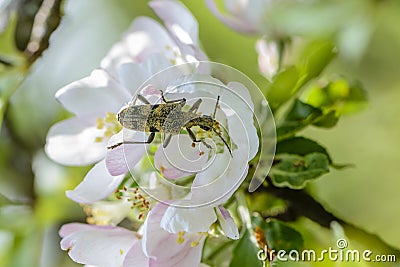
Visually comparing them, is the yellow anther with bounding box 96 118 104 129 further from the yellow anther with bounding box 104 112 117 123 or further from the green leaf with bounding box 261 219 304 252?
the green leaf with bounding box 261 219 304 252

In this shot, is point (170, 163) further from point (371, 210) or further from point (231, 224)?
point (371, 210)

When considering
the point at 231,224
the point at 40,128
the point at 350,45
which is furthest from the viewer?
the point at 350,45

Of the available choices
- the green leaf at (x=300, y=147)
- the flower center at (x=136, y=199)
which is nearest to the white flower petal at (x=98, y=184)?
the flower center at (x=136, y=199)

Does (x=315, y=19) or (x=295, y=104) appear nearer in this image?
(x=295, y=104)

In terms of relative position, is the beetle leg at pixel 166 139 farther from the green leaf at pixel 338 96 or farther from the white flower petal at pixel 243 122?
the green leaf at pixel 338 96

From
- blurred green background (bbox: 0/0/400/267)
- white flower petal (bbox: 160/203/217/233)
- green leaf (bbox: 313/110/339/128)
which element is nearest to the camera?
white flower petal (bbox: 160/203/217/233)

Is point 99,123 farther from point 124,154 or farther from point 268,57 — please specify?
point 268,57

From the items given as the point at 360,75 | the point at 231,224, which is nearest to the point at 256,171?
the point at 231,224

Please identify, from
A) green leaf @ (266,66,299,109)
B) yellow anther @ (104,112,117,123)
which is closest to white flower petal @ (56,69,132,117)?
yellow anther @ (104,112,117,123)
